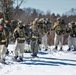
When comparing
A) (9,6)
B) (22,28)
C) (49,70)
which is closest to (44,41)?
(22,28)

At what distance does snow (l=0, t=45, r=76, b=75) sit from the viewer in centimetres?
1341

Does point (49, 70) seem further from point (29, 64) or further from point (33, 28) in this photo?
point (33, 28)

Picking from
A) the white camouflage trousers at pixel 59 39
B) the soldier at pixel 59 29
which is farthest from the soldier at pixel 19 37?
the white camouflage trousers at pixel 59 39

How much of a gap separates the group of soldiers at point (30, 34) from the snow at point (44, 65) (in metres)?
0.54

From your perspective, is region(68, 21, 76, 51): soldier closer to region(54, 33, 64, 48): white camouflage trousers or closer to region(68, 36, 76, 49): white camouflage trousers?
region(68, 36, 76, 49): white camouflage trousers

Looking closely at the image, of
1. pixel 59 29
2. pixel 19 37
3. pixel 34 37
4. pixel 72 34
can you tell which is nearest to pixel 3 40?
pixel 19 37

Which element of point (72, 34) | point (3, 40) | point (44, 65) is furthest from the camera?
point (72, 34)

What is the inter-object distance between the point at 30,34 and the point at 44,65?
1888mm

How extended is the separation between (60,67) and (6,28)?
292 cm

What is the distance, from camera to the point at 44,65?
593 inches

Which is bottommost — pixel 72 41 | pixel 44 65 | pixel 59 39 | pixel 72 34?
pixel 44 65

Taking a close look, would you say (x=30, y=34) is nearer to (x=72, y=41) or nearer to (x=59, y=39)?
(x=59, y=39)

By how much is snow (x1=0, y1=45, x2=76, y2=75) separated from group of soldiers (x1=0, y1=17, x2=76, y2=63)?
539 mm

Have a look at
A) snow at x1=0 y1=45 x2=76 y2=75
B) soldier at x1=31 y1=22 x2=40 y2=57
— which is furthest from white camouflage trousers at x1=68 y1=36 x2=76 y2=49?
soldier at x1=31 y1=22 x2=40 y2=57
